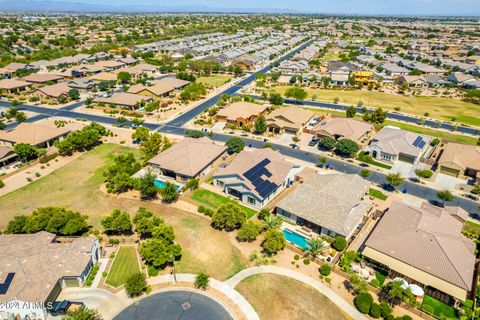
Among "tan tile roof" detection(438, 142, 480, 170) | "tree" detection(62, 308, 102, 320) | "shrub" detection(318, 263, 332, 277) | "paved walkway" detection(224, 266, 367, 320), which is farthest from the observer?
"tan tile roof" detection(438, 142, 480, 170)

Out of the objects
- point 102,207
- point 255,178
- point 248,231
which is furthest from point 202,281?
point 102,207

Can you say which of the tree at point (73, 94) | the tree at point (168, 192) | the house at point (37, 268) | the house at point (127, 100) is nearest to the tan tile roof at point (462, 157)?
the tree at point (168, 192)

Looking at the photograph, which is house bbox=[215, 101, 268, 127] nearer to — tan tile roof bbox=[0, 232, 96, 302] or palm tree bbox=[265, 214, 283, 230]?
palm tree bbox=[265, 214, 283, 230]

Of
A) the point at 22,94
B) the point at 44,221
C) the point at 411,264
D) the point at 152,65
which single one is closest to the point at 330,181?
the point at 411,264

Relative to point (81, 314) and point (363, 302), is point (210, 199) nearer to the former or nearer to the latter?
point (81, 314)

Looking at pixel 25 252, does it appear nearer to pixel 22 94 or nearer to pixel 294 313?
pixel 294 313

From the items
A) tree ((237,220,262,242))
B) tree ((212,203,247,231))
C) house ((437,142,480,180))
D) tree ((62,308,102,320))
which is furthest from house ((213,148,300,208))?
house ((437,142,480,180))

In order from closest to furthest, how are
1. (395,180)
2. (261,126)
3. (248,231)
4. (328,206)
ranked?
(248,231)
(328,206)
(395,180)
(261,126)
